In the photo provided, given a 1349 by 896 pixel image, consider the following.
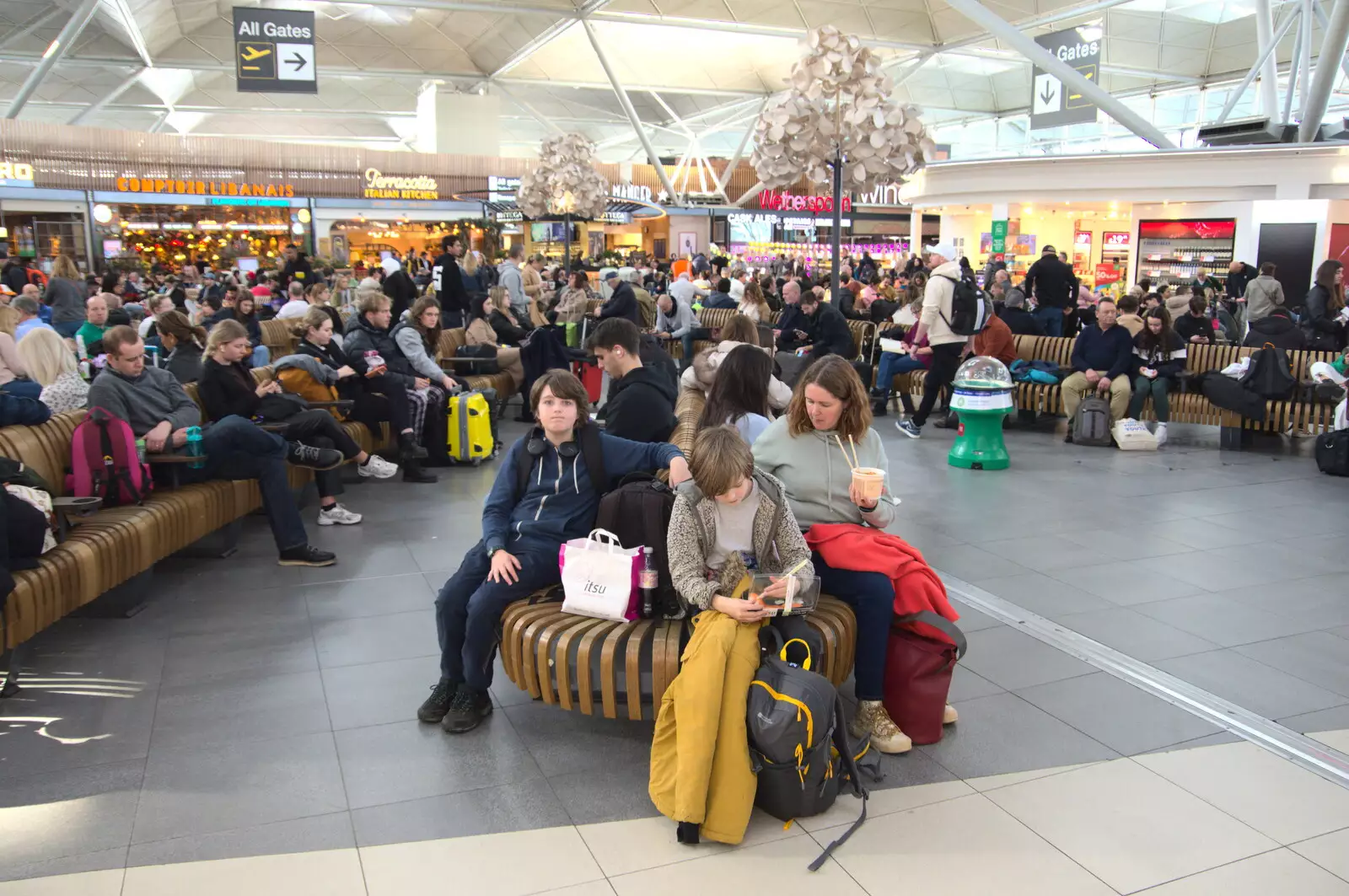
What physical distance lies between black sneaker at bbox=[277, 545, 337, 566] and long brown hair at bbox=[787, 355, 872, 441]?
3.20 m

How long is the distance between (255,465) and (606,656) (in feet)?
11.1

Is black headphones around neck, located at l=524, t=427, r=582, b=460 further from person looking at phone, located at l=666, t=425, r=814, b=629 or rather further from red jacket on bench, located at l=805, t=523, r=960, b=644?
red jacket on bench, located at l=805, t=523, r=960, b=644

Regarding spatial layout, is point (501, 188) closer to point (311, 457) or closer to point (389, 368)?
point (389, 368)

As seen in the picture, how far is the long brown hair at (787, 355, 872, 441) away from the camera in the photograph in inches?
158

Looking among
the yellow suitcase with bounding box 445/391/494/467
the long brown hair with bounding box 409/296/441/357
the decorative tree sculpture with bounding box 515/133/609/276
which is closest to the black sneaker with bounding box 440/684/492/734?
the yellow suitcase with bounding box 445/391/494/467

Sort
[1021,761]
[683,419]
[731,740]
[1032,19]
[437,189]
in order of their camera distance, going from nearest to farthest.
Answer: [731,740]
[1021,761]
[683,419]
[1032,19]
[437,189]

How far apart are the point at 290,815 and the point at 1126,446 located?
320 inches

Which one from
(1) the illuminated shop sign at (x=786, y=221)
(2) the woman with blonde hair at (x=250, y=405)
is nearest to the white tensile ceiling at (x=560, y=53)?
(1) the illuminated shop sign at (x=786, y=221)

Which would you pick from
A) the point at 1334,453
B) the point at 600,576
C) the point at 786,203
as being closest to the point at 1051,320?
the point at 1334,453

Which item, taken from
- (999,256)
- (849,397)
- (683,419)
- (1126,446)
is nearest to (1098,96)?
(999,256)

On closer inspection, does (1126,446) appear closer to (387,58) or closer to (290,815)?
(290,815)

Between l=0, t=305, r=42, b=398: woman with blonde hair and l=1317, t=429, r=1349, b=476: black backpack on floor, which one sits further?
l=1317, t=429, r=1349, b=476: black backpack on floor

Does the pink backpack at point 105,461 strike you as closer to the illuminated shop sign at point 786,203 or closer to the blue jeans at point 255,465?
the blue jeans at point 255,465

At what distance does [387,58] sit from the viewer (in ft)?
105
